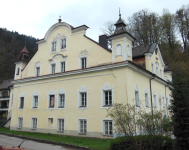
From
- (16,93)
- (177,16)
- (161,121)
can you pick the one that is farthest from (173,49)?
(161,121)

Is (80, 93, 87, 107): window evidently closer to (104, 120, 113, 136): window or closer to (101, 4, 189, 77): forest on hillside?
(104, 120, 113, 136): window

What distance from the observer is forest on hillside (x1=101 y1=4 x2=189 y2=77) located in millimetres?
36094

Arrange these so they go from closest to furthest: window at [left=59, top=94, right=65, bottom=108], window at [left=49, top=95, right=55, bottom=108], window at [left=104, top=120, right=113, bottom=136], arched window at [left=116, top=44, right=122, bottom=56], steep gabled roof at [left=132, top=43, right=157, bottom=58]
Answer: window at [left=104, top=120, right=113, bottom=136] → arched window at [left=116, top=44, right=122, bottom=56] → window at [left=59, top=94, right=65, bottom=108] → window at [left=49, top=95, right=55, bottom=108] → steep gabled roof at [left=132, top=43, right=157, bottom=58]

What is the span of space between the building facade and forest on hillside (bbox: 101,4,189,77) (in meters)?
13.5

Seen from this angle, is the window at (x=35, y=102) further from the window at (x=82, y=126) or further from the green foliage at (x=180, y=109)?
the green foliage at (x=180, y=109)

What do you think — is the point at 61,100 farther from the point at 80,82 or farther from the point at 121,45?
the point at 121,45

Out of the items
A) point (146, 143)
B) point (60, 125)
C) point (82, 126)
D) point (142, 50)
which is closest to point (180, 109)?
point (146, 143)

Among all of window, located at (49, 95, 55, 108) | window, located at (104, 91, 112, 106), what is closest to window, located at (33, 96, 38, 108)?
window, located at (49, 95, 55, 108)

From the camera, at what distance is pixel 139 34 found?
36812 millimetres

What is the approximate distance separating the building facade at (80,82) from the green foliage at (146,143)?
4882 mm

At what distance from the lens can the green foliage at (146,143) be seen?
8.28 m

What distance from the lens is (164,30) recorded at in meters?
36.9

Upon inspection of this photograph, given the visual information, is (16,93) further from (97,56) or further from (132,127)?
(132,127)

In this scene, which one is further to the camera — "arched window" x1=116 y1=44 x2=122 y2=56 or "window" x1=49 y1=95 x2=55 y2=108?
"window" x1=49 y1=95 x2=55 y2=108
